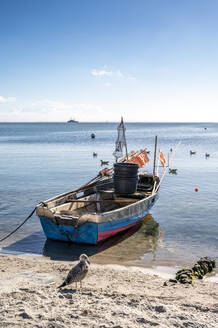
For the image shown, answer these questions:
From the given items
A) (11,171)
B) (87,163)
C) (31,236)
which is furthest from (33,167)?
(31,236)

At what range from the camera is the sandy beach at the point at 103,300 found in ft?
18.4

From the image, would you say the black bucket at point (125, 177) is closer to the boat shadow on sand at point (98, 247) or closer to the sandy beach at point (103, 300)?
the boat shadow on sand at point (98, 247)

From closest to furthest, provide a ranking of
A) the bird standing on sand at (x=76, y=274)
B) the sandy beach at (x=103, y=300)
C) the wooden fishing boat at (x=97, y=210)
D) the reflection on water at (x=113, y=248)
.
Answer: the sandy beach at (x=103, y=300) < the bird standing on sand at (x=76, y=274) < the reflection on water at (x=113, y=248) < the wooden fishing boat at (x=97, y=210)

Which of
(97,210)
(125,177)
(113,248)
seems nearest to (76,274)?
(113,248)

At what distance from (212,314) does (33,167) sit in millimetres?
25755

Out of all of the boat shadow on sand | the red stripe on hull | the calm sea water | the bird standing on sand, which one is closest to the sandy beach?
the bird standing on sand

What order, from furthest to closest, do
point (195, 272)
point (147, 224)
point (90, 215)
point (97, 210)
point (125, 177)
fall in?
1. point (147, 224)
2. point (125, 177)
3. point (97, 210)
4. point (90, 215)
5. point (195, 272)

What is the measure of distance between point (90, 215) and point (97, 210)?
2.95m

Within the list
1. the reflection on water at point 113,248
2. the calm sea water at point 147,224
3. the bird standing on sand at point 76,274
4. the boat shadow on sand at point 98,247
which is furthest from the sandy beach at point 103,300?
the calm sea water at point 147,224

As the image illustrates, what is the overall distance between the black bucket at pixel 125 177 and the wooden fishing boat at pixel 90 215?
331 millimetres

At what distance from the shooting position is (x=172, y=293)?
23.9ft

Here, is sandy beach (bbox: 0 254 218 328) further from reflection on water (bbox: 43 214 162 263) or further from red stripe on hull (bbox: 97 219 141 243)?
red stripe on hull (bbox: 97 219 141 243)

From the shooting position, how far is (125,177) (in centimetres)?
1373

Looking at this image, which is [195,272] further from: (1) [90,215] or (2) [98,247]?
(1) [90,215]
